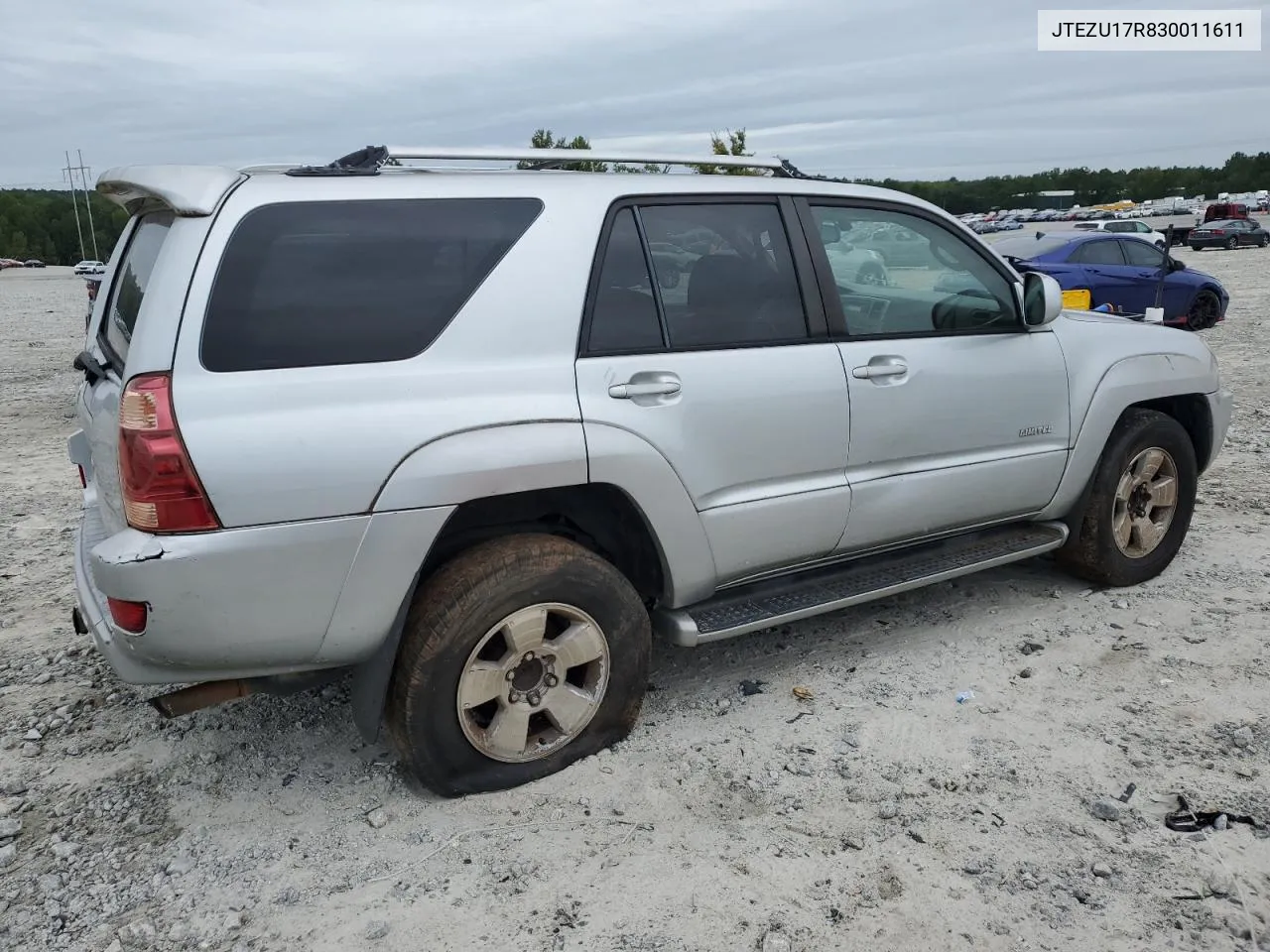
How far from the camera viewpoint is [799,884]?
2752mm

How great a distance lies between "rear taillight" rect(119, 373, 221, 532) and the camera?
256 cm

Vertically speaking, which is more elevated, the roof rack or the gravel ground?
the roof rack

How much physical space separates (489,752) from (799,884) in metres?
1.00

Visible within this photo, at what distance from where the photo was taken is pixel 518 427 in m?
2.97

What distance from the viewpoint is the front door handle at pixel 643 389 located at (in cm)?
316

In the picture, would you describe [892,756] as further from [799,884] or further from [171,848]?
[171,848]

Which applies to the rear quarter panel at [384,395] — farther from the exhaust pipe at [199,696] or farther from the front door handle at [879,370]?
the front door handle at [879,370]

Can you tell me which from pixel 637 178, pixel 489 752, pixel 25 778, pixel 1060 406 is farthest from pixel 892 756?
pixel 25 778

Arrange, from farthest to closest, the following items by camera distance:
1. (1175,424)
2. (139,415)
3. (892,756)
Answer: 1. (1175,424)
2. (892,756)
3. (139,415)

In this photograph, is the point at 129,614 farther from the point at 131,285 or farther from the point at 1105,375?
the point at 1105,375

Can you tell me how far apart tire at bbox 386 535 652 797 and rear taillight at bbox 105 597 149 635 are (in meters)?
0.71

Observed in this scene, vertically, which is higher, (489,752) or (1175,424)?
(1175,424)

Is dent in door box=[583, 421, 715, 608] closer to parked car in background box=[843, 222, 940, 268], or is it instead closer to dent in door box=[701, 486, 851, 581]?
dent in door box=[701, 486, 851, 581]

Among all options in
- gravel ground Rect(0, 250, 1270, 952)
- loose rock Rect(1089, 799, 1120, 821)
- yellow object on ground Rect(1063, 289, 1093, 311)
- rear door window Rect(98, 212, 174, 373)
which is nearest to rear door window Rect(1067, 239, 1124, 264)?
yellow object on ground Rect(1063, 289, 1093, 311)
